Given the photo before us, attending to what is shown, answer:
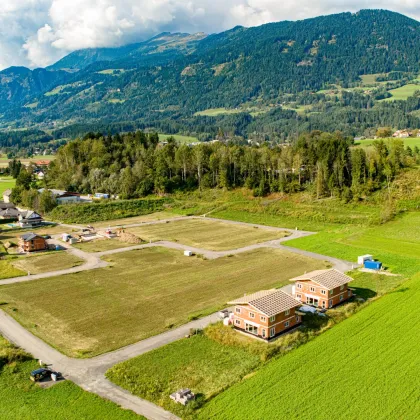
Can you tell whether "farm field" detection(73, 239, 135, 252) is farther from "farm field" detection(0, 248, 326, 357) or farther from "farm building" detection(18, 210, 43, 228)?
"farm building" detection(18, 210, 43, 228)

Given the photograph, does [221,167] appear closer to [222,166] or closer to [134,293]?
[222,166]

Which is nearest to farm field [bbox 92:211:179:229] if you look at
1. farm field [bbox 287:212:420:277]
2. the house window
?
farm field [bbox 287:212:420:277]

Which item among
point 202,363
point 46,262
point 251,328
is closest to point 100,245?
point 46,262

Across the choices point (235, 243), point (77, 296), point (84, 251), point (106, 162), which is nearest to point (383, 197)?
point (235, 243)

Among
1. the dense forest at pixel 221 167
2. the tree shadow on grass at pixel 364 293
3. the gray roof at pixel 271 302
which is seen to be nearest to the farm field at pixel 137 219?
the dense forest at pixel 221 167

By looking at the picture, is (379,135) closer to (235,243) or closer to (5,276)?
(235,243)

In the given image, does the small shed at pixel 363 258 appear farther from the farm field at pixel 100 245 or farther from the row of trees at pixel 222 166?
the farm field at pixel 100 245
